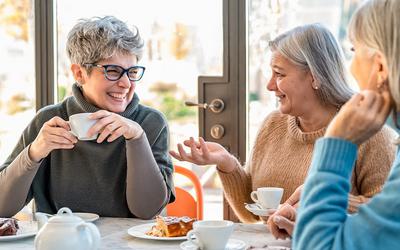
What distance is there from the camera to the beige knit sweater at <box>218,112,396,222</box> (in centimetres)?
212

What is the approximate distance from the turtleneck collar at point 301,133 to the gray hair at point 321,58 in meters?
0.11

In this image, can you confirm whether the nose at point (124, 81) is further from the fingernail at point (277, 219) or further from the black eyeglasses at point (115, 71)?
the fingernail at point (277, 219)

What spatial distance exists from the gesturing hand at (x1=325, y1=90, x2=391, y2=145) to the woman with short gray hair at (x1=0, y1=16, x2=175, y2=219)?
103cm

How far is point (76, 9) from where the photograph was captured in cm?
378

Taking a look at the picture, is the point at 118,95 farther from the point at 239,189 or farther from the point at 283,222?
the point at 283,222

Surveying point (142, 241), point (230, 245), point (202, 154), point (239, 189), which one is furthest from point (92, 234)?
point (239, 189)

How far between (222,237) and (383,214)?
53 centimetres

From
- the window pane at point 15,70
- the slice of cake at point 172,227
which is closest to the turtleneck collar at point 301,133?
the slice of cake at point 172,227

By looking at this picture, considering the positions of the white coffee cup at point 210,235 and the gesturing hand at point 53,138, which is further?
the gesturing hand at point 53,138

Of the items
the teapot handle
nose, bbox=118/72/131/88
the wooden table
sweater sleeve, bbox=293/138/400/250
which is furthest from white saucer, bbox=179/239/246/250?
nose, bbox=118/72/131/88

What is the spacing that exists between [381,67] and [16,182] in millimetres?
1358

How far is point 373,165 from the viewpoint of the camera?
6.94 ft

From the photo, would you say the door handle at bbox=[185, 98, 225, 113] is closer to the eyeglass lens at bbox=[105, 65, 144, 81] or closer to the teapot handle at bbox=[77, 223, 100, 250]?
the eyeglass lens at bbox=[105, 65, 144, 81]

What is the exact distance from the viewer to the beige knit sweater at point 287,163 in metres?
2.12
